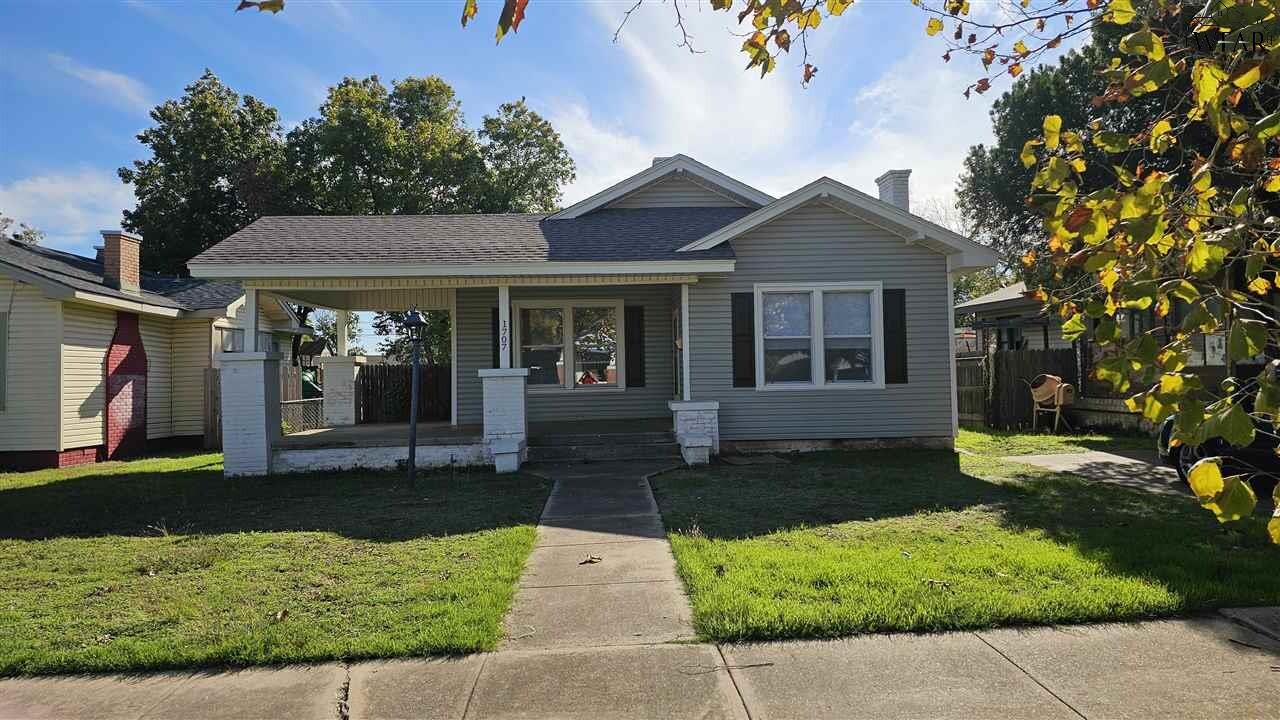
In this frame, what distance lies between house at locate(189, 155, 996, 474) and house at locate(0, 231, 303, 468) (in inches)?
54.4

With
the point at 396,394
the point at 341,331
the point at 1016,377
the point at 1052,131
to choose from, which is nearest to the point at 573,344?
the point at 396,394

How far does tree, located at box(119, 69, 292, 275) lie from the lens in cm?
2672

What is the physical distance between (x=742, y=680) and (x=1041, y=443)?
38.2ft

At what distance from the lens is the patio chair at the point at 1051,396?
14.5 metres

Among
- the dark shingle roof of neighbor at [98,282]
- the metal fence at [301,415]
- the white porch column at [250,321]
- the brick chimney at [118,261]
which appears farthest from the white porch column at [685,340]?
the brick chimney at [118,261]

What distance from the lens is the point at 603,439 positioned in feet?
36.6

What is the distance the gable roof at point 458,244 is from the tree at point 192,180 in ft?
54.4

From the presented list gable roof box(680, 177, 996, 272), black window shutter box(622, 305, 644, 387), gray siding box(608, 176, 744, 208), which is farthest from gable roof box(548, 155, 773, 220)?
gable roof box(680, 177, 996, 272)

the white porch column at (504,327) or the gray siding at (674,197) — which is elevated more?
the gray siding at (674,197)

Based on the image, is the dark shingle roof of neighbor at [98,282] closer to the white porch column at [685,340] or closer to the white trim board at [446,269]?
the white trim board at [446,269]

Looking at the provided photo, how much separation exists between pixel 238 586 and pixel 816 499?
533 cm

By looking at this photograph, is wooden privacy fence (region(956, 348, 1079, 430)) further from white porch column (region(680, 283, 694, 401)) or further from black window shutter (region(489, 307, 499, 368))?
black window shutter (region(489, 307, 499, 368))

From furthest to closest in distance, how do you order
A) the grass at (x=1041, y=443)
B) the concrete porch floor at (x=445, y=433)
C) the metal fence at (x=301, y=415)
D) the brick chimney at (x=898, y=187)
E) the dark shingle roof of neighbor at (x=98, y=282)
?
the metal fence at (x=301, y=415) < the brick chimney at (x=898, y=187) < the dark shingle roof of neighbor at (x=98, y=282) < the grass at (x=1041, y=443) < the concrete porch floor at (x=445, y=433)

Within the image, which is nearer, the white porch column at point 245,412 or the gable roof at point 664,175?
the white porch column at point 245,412
